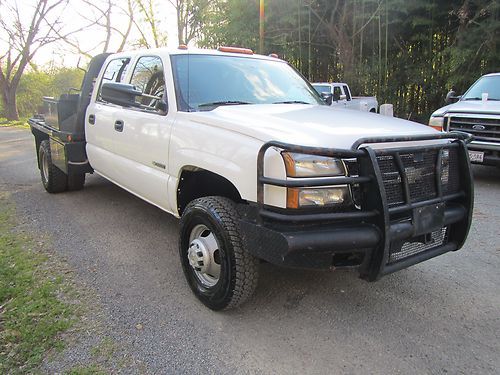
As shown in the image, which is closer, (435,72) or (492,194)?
(492,194)

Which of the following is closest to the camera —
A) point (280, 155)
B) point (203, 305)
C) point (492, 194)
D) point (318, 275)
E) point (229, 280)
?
point (280, 155)

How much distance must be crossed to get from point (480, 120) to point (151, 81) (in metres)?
5.24

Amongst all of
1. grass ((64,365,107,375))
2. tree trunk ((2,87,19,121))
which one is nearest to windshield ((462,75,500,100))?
grass ((64,365,107,375))

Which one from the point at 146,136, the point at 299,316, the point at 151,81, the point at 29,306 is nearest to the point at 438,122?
the point at 151,81

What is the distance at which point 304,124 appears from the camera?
291cm

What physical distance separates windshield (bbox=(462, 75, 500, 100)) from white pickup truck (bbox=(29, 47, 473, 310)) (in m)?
4.86

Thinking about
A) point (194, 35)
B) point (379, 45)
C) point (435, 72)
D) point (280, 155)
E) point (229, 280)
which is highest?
point (194, 35)

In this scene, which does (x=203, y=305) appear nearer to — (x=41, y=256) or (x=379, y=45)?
(x=41, y=256)

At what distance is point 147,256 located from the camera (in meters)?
4.10

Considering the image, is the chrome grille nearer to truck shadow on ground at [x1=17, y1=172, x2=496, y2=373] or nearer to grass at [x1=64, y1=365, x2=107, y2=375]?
truck shadow on ground at [x1=17, y1=172, x2=496, y2=373]

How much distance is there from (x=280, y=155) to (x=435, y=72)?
1411 cm

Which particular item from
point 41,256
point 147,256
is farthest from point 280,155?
point 41,256

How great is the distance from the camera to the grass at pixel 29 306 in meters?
2.61

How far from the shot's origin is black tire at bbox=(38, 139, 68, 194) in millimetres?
6160
